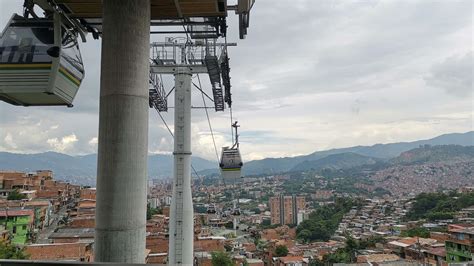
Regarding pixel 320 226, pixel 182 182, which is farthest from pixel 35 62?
pixel 320 226

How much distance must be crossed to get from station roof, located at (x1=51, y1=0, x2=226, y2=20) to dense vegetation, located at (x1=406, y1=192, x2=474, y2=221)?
157 feet

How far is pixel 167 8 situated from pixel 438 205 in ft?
176

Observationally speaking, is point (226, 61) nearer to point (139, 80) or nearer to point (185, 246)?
point (185, 246)

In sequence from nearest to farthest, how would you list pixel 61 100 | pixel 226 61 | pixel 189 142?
pixel 61 100 → pixel 226 61 → pixel 189 142

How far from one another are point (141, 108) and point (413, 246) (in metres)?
31.9

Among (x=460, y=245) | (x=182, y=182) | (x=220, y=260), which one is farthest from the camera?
(x=460, y=245)

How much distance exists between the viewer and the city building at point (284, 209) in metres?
77.8

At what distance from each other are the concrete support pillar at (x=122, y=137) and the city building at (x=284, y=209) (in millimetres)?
76568

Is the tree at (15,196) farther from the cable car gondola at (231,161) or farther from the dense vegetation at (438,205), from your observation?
the dense vegetation at (438,205)

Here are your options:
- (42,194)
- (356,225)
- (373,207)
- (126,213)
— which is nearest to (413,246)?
(356,225)

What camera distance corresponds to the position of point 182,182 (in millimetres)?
8156

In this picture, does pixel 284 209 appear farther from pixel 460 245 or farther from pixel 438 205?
pixel 460 245

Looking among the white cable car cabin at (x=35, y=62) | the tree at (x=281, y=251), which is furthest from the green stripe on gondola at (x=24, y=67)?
the tree at (x=281, y=251)

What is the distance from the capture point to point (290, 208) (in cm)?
7869
